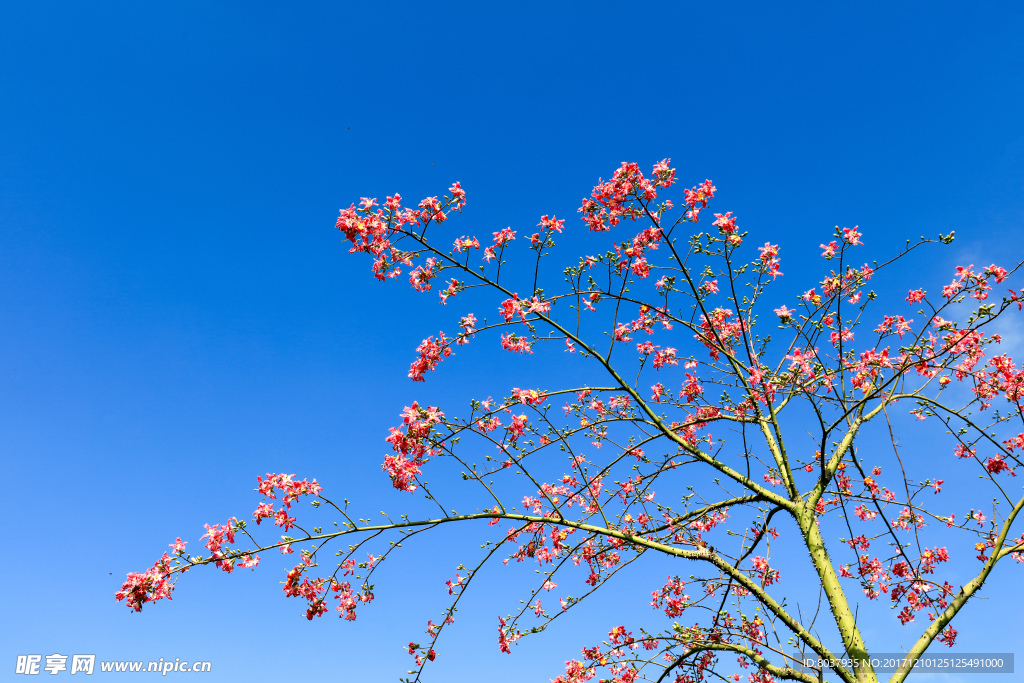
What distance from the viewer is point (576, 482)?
702cm

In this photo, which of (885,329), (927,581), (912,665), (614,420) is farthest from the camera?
(885,329)

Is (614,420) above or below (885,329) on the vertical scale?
below

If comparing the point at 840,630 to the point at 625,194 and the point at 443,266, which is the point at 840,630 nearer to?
the point at 625,194

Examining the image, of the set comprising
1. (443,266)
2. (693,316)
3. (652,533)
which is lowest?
(652,533)

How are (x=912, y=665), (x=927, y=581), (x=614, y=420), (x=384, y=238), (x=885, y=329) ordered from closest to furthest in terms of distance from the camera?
(x=912, y=665), (x=384, y=238), (x=614, y=420), (x=927, y=581), (x=885, y=329)

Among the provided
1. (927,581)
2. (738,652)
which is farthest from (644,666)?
(927,581)

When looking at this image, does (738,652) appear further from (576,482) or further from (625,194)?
(625,194)

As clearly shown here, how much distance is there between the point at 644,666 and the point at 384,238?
522cm

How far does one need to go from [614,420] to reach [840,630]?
9.26 ft

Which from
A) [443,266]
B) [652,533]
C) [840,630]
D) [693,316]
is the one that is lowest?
[840,630]

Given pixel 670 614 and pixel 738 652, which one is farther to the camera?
pixel 670 614

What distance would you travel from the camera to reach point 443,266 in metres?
6.04

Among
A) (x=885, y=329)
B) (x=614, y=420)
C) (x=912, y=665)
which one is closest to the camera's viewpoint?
(x=912, y=665)

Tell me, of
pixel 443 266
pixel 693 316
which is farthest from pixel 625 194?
pixel 443 266
